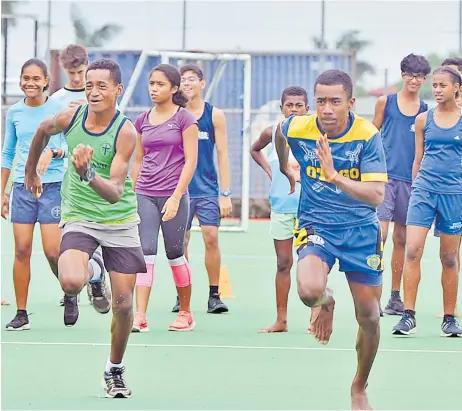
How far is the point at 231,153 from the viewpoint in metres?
25.4

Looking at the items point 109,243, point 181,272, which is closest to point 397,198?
point 181,272

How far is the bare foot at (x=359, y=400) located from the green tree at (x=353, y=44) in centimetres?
1903

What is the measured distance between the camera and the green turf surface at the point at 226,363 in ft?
25.0

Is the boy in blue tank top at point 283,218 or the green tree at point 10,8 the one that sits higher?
the green tree at point 10,8

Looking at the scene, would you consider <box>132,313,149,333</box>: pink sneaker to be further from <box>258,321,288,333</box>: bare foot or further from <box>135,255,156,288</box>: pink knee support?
<box>258,321,288,333</box>: bare foot

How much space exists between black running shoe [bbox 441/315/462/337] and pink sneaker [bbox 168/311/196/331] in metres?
1.95

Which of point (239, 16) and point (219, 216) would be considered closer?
point (219, 216)

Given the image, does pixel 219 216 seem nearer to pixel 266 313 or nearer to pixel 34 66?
pixel 266 313

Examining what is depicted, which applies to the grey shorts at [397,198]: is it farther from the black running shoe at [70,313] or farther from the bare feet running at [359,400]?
the bare feet running at [359,400]

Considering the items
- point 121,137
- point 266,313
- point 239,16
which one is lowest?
point 266,313

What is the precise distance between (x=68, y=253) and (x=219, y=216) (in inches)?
169

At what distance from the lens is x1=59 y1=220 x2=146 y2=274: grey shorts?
783 centimetres

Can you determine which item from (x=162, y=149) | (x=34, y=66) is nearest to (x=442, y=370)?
(x=162, y=149)

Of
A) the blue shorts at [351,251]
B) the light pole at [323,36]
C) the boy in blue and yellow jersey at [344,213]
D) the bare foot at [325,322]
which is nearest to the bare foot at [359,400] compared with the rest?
the boy in blue and yellow jersey at [344,213]
